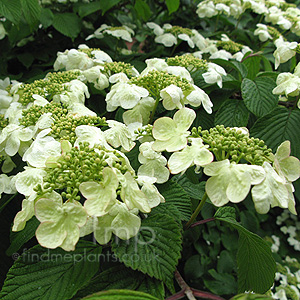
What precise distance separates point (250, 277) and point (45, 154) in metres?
0.45

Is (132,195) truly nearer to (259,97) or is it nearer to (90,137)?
(90,137)

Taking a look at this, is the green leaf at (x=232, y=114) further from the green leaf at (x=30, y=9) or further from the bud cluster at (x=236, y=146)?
the green leaf at (x=30, y=9)

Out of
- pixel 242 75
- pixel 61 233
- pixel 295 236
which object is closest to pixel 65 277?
pixel 61 233

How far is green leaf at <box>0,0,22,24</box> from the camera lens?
96cm

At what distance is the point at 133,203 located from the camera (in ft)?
1.41

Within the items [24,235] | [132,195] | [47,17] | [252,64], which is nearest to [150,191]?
[132,195]

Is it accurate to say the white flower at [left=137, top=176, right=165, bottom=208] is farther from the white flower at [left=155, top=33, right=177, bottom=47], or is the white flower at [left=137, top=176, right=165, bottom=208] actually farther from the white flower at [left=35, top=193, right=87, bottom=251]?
the white flower at [left=155, top=33, right=177, bottom=47]

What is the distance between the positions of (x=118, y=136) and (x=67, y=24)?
0.94m

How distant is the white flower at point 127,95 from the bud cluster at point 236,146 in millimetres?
199

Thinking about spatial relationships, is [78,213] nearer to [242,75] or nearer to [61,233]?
[61,233]

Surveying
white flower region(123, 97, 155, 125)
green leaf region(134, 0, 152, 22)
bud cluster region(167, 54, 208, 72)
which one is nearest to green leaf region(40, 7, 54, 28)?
green leaf region(134, 0, 152, 22)

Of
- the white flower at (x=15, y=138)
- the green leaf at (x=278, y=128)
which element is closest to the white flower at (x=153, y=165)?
the white flower at (x=15, y=138)

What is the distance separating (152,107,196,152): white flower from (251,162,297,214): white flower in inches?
5.6

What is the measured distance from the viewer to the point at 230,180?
0.42m
